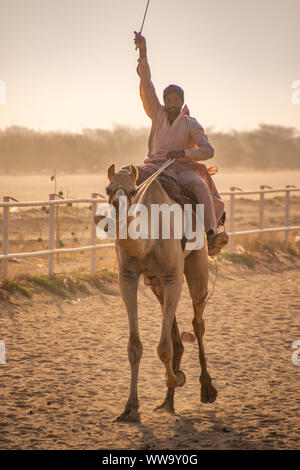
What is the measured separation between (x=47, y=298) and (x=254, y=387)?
15.2 feet

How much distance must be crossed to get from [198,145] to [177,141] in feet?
0.64

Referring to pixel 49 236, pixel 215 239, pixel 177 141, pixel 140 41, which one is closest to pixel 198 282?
pixel 215 239

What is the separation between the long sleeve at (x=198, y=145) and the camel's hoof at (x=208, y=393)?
79.7 inches

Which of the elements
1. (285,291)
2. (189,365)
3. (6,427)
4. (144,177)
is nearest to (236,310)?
(285,291)

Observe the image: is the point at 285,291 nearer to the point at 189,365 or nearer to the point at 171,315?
the point at 189,365

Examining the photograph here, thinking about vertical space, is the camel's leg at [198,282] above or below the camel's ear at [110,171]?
below

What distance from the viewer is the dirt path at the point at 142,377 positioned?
195 inches

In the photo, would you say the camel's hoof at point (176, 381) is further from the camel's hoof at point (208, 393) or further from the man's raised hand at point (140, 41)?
the man's raised hand at point (140, 41)

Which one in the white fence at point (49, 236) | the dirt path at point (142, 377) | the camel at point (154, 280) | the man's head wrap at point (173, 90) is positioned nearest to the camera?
the dirt path at point (142, 377)

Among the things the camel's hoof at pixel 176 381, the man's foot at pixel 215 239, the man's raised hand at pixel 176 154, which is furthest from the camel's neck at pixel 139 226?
the camel's hoof at pixel 176 381

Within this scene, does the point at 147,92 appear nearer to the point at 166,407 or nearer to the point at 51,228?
the point at 166,407

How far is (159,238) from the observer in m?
5.25

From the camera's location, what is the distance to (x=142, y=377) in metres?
6.62

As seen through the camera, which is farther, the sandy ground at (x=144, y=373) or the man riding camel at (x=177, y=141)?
the man riding camel at (x=177, y=141)
